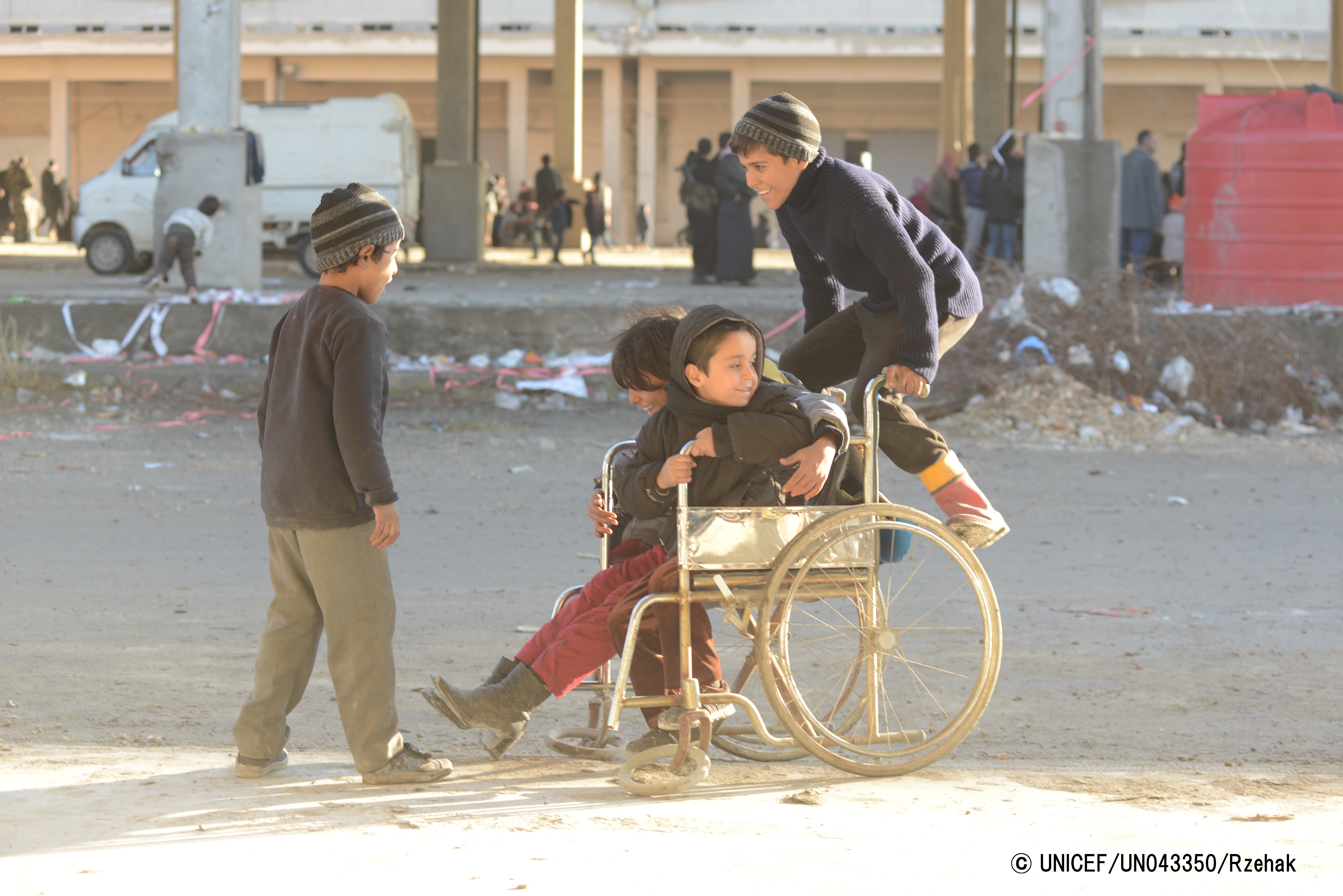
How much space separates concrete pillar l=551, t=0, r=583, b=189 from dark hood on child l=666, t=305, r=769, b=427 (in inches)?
1129

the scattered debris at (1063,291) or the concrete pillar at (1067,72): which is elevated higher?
the concrete pillar at (1067,72)

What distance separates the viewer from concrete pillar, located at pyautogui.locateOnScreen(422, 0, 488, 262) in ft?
74.1

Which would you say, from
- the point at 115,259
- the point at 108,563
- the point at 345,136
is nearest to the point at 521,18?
the point at 345,136

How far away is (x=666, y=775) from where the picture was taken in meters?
3.68

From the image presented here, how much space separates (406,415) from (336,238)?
7106mm

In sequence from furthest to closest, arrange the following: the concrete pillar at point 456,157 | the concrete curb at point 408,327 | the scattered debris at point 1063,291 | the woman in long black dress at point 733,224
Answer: the concrete pillar at point 456,157 → the woman in long black dress at point 733,224 → the concrete curb at point 408,327 → the scattered debris at point 1063,291

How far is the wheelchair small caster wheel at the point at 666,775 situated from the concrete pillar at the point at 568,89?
29.0 meters

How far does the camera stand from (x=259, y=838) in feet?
10.7

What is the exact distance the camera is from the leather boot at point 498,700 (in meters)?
3.83

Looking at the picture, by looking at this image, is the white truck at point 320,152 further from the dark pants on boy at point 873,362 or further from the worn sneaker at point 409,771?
the worn sneaker at point 409,771

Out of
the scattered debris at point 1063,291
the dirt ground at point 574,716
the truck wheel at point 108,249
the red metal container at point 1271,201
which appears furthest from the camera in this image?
the truck wheel at point 108,249

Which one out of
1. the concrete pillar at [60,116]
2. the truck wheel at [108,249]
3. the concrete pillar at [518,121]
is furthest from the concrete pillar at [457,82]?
the concrete pillar at [60,116]

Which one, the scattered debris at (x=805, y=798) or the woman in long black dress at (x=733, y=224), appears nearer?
the scattered debris at (x=805, y=798)

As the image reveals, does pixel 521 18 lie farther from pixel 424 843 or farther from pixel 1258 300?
pixel 424 843
